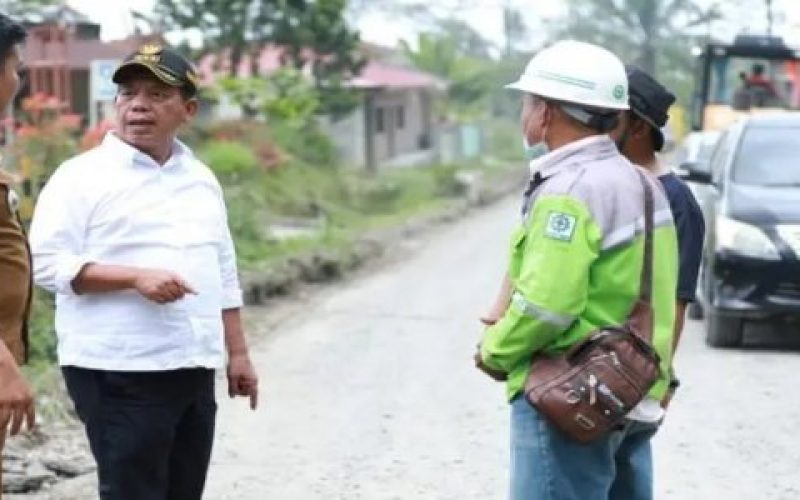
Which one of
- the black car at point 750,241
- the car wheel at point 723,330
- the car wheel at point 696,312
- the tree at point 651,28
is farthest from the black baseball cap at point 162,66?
the tree at point 651,28

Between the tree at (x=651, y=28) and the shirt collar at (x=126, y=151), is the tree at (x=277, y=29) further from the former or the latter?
the shirt collar at (x=126, y=151)

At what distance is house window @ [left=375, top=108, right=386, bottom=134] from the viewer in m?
48.9

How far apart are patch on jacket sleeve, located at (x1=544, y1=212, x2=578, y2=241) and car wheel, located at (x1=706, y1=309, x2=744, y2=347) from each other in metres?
8.17

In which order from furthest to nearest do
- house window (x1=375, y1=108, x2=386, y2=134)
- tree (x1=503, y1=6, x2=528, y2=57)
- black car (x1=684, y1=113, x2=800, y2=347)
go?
1. tree (x1=503, y1=6, x2=528, y2=57)
2. house window (x1=375, y1=108, x2=386, y2=134)
3. black car (x1=684, y1=113, x2=800, y2=347)

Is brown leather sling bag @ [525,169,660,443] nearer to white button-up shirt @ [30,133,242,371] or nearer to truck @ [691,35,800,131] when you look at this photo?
white button-up shirt @ [30,133,242,371]

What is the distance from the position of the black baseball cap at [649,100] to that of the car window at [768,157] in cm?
740

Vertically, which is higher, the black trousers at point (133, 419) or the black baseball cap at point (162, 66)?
the black baseball cap at point (162, 66)

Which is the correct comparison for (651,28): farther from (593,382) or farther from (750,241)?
(593,382)

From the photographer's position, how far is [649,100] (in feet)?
17.0

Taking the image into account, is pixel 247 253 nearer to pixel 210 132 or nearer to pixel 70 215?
pixel 210 132

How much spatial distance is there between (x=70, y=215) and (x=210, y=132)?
23.6m

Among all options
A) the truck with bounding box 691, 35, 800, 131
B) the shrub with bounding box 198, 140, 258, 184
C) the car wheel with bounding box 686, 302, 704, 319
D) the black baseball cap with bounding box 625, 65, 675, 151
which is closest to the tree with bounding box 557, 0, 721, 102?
the truck with bounding box 691, 35, 800, 131

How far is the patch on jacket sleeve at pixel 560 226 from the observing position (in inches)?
161

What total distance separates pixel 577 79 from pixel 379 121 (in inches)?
1793
